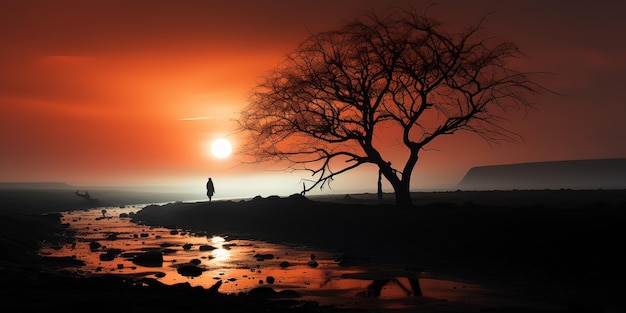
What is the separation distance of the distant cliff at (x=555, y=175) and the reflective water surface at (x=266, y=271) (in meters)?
134

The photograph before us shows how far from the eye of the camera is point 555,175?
556ft

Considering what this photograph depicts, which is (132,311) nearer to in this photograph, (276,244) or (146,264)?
(146,264)

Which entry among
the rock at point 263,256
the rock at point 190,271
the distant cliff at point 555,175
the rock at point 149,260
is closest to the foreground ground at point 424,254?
the rock at point 190,271

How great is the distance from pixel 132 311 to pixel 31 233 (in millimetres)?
25491

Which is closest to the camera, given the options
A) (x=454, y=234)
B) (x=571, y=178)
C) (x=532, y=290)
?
(x=532, y=290)

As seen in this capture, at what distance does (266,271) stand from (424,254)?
7745 millimetres

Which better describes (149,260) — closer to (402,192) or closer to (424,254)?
(424,254)

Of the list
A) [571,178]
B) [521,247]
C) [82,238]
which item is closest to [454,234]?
[521,247]

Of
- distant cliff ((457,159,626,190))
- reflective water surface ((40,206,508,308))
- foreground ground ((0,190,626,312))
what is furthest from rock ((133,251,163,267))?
distant cliff ((457,159,626,190))

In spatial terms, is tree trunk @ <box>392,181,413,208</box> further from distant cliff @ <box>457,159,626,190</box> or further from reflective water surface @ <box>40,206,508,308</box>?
distant cliff @ <box>457,159,626,190</box>

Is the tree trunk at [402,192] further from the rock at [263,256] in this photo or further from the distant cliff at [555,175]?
the distant cliff at [555,175]

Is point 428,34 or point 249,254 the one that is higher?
point 428,34

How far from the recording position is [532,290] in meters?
16.8

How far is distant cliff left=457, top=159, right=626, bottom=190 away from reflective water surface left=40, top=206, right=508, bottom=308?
134198mm
